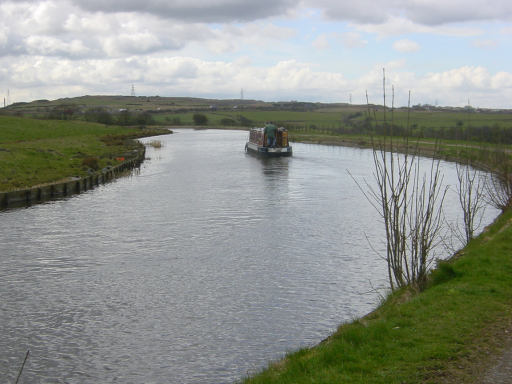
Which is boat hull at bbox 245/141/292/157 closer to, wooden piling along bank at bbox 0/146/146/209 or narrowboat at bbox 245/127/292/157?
narrowboat at bbox 245/127/292/157

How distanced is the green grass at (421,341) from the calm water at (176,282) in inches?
112

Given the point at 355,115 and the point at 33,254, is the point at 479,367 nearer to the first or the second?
the point at 33,254

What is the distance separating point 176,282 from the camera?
1766cm

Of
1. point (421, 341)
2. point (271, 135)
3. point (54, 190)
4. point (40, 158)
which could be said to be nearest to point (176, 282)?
point (421, 341)

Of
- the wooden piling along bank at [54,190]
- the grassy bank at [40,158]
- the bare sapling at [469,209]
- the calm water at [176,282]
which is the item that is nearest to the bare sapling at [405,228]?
the bare sapling at [469,209]

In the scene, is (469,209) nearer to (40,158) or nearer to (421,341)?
(421,341)

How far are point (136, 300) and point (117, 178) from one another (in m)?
29.4

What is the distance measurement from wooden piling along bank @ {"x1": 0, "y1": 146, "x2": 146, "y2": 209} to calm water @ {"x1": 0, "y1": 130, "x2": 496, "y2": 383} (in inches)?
65.6

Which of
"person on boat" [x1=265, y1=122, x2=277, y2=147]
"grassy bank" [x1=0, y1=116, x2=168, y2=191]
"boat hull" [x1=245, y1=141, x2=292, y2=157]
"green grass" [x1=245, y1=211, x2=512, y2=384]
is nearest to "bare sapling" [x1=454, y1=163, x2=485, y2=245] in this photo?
"green grass" [x1=245, y1=211, x2=512, y2=384]

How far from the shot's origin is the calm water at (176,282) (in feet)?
41.0

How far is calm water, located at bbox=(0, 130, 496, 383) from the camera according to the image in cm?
1248

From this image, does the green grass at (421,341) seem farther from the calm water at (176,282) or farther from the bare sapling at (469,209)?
the bare sapling at (469,209)

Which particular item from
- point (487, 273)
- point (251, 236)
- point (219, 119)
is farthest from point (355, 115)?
point (487, 273)

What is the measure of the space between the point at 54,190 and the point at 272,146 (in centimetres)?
3523
